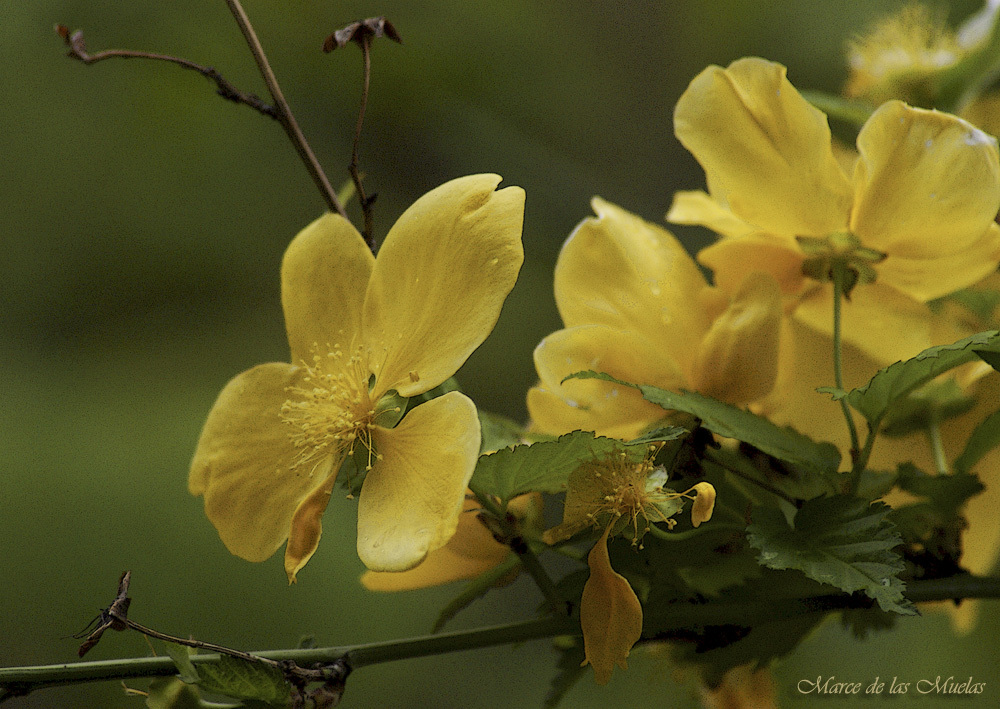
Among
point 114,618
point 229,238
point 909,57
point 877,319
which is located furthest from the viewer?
point 229,238

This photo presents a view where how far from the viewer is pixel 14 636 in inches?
34.1

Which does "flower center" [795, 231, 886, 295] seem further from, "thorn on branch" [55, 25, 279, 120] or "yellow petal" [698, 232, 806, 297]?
"thorn on branch" [55, 25, 279, 120]

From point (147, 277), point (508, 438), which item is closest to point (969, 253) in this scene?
point (508, 438)

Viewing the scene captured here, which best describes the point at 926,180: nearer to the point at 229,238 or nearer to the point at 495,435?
the point at 495,435

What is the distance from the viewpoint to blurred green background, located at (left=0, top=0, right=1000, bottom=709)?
888mm

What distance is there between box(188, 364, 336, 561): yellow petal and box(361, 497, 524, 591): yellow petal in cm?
4

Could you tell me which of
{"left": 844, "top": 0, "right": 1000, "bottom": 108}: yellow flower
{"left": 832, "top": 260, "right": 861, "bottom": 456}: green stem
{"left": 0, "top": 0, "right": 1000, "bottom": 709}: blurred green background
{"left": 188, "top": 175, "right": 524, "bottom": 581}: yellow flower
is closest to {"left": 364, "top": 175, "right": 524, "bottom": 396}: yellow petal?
{"left": 188, "top": 175, "right": 524, "bottom": 581}: yellow flower

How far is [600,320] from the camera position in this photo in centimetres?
27

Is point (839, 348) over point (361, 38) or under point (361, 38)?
under

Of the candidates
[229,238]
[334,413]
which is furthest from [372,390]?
[229,238]

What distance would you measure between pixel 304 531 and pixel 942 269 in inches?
8.4

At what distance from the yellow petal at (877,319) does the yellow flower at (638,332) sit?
44mm

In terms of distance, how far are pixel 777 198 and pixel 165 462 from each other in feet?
2.80

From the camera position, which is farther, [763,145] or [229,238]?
[229,238]
